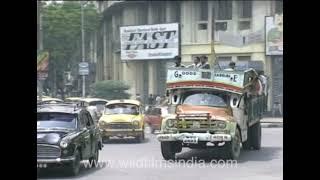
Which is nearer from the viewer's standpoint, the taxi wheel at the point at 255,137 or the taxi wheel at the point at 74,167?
the taxi wheel at the point at 74,167

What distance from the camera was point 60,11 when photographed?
200 ft

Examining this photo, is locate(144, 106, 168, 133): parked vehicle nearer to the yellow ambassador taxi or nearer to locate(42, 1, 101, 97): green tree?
the yellow ambassador taxi

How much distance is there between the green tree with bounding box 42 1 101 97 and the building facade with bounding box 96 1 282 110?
391 inches

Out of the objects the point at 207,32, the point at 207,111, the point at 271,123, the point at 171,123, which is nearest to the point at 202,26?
the point at 207,32

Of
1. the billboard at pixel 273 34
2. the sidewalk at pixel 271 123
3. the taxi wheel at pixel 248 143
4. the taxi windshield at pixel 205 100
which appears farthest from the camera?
the billboard at pixel 273 34

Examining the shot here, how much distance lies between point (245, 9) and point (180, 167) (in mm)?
29799

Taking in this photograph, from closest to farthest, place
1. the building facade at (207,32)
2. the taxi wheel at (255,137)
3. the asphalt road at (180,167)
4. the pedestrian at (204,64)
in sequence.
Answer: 1. the asphalt road at (180,167)
2. the pedestrian at (204,64)
3. the taxi wheel at (255,137)
4. the building facade at (207,32)

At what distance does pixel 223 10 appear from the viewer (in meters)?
45.5

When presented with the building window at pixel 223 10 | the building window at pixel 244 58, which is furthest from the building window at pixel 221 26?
the building window at pixel 244 58

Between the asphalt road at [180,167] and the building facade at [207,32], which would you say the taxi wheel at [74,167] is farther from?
the building facade at [207,32]

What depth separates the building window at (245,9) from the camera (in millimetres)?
44816

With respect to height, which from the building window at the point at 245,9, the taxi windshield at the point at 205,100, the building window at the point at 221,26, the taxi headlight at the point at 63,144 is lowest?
the taxi headlight at the point at 63,144
